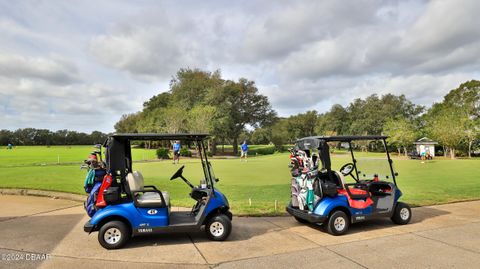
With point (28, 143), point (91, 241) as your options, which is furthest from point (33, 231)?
point (28, 143)

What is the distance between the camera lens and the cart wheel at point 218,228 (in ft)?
19.0

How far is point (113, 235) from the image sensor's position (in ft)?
17.6

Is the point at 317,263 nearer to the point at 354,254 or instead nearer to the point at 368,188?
the point at 354,254

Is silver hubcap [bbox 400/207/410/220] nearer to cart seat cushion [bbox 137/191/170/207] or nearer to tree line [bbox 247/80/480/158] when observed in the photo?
cart seat cushion [bbox 137/191/170/207]

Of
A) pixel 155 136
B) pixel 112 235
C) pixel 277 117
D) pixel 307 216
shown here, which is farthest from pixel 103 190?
pixel 277 117

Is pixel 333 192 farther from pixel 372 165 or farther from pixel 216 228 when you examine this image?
pixel 216 228

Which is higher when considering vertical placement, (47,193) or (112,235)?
(47,193)

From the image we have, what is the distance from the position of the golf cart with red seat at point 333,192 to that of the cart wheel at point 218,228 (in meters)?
1.65

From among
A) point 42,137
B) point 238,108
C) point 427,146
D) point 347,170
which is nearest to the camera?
point 347,170

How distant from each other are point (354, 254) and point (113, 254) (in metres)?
3.71

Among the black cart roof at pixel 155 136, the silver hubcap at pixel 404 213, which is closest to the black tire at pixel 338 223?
the silver hubcap at pixel 404 213

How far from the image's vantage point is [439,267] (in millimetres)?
4508

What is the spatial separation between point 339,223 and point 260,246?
170 centimetres

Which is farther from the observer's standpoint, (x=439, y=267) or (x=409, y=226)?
(x=409, y=226)
